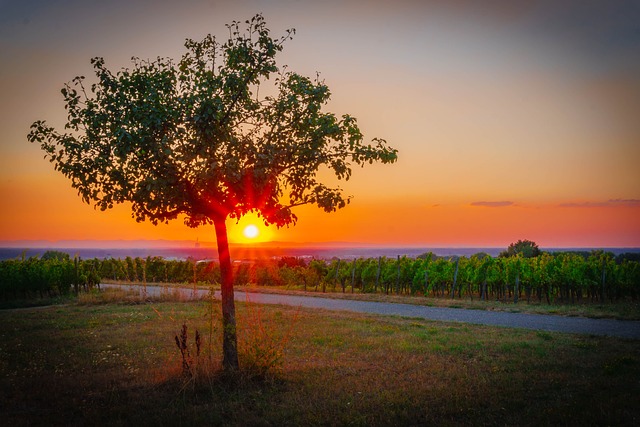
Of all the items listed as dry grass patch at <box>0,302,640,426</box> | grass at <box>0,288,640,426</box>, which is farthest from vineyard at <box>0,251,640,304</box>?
grass at <box>0,288,640,426</box>

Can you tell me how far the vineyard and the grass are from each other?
983cm

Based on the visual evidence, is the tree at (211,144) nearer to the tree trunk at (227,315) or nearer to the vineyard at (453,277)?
the tree trunk at (227,315)

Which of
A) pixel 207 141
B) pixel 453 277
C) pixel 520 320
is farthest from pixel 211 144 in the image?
pixel 453 277

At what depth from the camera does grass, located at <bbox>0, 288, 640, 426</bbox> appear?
23.0ft

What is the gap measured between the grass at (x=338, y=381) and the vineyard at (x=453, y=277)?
9834 mm

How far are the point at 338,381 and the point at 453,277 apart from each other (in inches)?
842

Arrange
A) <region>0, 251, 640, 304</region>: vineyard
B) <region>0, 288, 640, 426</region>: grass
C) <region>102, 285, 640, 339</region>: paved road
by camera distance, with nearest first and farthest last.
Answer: <region>0, 288, 640, 426</region>: grass < <region>102, 285, 640, 339</region>: paved road < <region>0, 251, 640, 304</region>: vineyard

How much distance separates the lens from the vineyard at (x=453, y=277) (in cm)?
2497

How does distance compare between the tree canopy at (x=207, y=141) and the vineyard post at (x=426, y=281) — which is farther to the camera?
the vineyard post at (x=426, y=281)

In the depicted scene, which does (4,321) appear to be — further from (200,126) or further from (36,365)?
(200,126)

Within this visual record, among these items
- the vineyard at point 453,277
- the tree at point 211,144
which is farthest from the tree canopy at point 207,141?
the vineyard at point 453,277

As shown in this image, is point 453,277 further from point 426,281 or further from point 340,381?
point 340,381

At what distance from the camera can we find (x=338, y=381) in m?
8.74

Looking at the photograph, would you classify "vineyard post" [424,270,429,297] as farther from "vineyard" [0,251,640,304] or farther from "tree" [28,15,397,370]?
"tree" [28,15,397,370]
